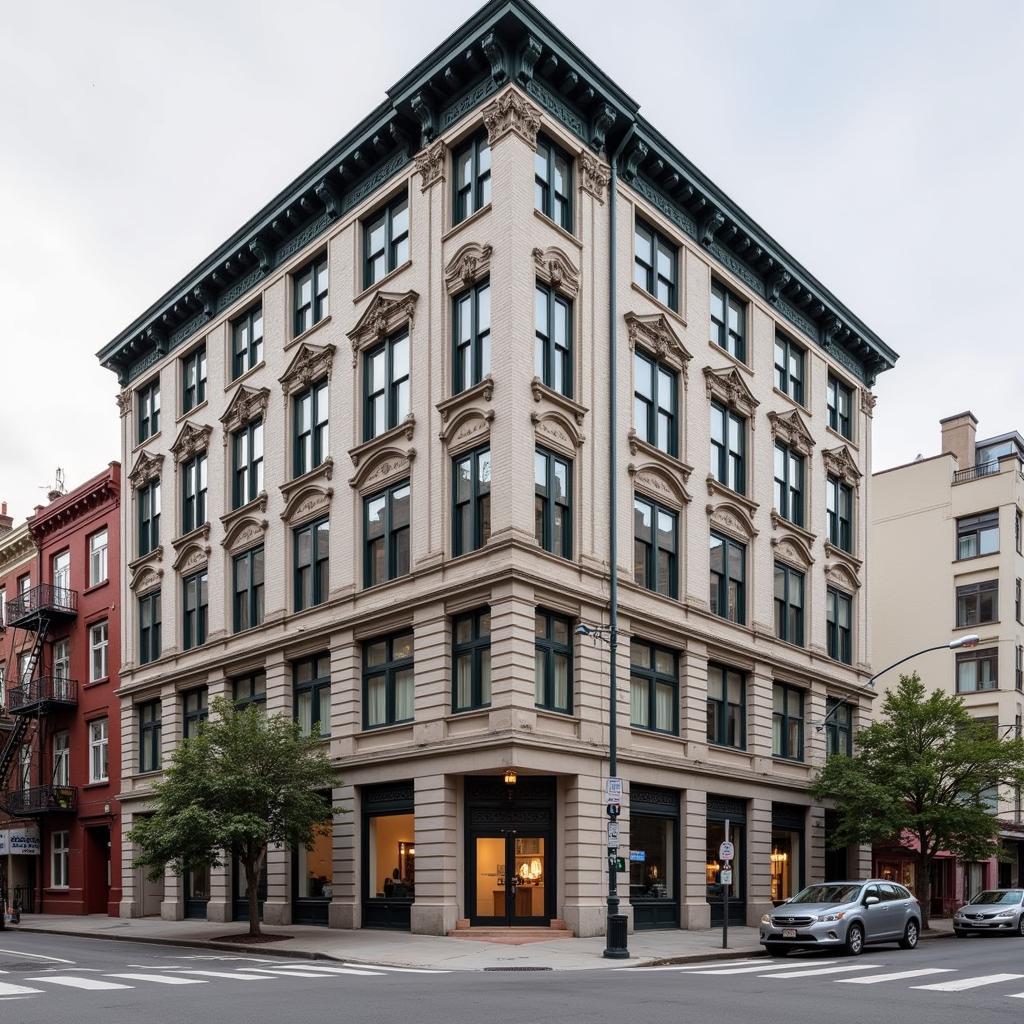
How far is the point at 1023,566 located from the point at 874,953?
36.9 metres

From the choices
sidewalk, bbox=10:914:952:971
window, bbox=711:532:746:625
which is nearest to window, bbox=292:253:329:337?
window, bbox=711:532:746:625

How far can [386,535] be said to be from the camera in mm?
30625

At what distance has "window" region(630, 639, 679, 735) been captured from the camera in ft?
99.9

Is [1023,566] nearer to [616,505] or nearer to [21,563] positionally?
[616,505]

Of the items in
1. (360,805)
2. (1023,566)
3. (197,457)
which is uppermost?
(197,457)

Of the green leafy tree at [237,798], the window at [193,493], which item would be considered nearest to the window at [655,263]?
the green leafy tree at [237,798]

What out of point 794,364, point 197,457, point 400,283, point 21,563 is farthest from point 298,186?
point 21,563

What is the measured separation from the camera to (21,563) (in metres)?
51.1

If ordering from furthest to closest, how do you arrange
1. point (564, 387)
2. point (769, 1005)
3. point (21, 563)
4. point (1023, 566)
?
point (1023, 566)
point (21, 563)
point (564, 387)
point (769, 1005)

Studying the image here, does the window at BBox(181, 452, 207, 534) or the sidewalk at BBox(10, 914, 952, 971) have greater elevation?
the window at BBox(181, 452, 207, 534)

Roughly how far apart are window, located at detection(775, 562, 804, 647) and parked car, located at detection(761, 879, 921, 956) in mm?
12100

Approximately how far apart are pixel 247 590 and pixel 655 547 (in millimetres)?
12589

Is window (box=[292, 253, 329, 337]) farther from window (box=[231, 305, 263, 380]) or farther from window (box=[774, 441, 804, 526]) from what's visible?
window (box=[774, 441, 804, 526])

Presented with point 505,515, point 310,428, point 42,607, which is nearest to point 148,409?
point 42,607
